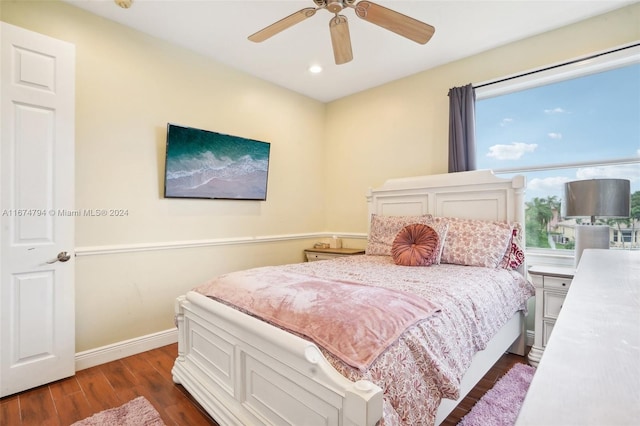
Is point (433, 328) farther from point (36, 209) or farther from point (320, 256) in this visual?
point (36, 209)

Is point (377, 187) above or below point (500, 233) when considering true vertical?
above

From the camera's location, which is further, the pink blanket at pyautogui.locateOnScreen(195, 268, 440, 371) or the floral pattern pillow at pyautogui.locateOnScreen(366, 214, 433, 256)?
the floral pattern pillow at pyautogui.locateOnScreen(366, 214, 433, 256)

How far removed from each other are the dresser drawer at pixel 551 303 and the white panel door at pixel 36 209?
3.65 m

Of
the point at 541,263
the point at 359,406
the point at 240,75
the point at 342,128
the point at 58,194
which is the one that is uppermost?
the point at 240,75

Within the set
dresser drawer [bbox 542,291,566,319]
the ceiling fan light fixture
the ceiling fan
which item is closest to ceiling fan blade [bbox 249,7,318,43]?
the ceiling fan

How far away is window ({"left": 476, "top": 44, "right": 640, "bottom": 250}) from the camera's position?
2.54 meters

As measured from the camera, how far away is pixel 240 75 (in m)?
3.56

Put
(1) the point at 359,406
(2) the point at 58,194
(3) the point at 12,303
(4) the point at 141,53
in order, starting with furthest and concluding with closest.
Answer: (4) the point at 141,53 < (2) the point at 58,194 < (3) the point at 12,303 < (1) the point at 359,406

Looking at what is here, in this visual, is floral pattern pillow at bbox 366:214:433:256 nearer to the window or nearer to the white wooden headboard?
the white wooden headboard

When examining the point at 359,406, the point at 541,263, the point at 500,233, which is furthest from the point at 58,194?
the point at 541,263

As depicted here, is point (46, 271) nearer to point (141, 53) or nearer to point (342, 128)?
point (141, 53)

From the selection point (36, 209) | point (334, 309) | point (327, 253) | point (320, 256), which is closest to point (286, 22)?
point (334, 309)

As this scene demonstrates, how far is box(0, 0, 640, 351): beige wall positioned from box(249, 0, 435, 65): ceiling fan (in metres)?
1.34

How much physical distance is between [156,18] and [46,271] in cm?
216
